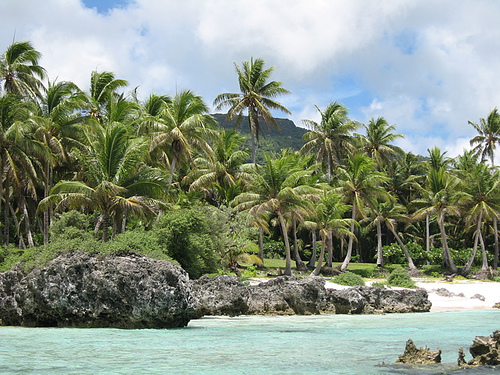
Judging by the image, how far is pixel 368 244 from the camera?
4781 cm

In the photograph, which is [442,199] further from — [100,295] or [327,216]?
[100,295]

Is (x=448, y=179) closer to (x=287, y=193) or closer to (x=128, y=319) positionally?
(x=287, y=193)

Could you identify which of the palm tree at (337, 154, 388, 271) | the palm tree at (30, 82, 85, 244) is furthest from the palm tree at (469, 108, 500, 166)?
the palm tree at (30, 82, 85, 244)

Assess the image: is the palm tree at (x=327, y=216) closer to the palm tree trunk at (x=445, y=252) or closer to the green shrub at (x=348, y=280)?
the green shrub at (x=348, y=280)

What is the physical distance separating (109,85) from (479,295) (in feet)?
83.8

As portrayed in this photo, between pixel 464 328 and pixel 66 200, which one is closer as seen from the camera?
pixel 464 328

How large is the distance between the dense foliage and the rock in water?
2.47 feet

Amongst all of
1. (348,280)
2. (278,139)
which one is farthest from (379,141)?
(278,139)

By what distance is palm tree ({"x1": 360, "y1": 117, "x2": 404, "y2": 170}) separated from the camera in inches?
1740

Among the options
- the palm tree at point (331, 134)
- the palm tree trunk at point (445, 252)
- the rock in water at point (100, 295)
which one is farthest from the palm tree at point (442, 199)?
the rock in water at point (100, 295)

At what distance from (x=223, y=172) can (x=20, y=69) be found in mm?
14639

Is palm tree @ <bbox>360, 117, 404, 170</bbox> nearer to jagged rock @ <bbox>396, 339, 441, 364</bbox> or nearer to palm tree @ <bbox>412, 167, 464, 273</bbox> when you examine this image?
palm tree @ <bbox>412, 167, 464, 273</bbox>

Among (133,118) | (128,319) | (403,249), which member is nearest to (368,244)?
(403,249)

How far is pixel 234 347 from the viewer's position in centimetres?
929
